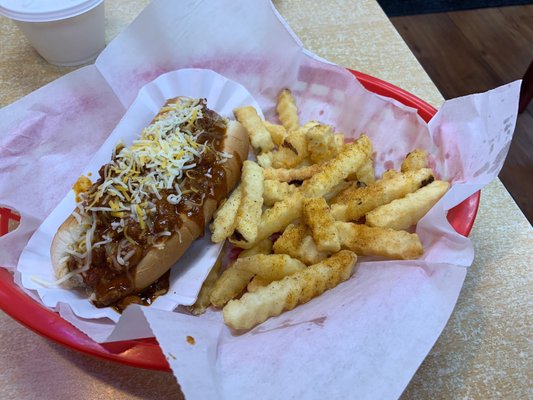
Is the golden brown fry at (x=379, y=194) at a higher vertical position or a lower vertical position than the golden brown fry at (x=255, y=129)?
lower

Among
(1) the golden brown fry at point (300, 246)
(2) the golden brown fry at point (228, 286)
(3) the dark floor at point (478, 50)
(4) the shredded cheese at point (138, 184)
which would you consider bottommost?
(3) the dark floor at point (478, 50)

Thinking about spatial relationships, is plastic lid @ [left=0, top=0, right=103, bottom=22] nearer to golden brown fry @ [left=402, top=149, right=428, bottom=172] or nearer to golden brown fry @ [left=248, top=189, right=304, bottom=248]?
golden brown fry @ [left=248, top=189, right=304, bottom=248]

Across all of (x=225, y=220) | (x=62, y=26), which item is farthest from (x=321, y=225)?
(x=62, y=26)

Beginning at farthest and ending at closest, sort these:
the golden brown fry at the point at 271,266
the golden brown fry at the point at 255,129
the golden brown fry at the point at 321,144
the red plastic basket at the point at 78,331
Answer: the golden brown fry at the point at 255,129
the golden brown fry at the point at 321,144
the golden brown fry at the point at 271,266
the red plastic basket at the point at 78,331

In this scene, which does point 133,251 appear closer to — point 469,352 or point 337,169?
point 337,169

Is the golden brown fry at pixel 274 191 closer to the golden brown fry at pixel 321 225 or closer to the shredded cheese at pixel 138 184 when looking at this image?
the golden brown fry at pixel 321 225

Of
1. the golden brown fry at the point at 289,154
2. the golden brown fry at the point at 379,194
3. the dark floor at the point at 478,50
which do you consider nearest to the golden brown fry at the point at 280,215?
the golden brown fry at the point at 379,194

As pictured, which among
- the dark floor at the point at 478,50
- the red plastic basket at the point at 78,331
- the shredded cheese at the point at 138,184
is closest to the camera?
the red plastic basket at the point at 78,331
